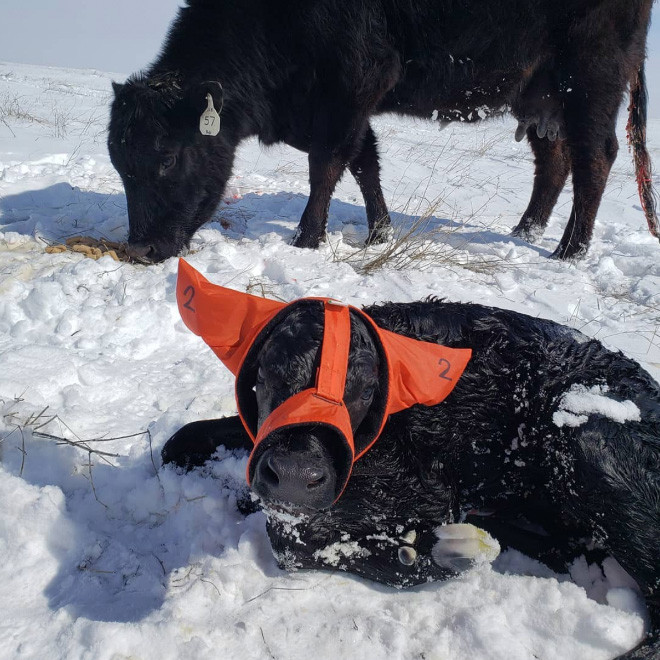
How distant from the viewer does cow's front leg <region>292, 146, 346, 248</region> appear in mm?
4762

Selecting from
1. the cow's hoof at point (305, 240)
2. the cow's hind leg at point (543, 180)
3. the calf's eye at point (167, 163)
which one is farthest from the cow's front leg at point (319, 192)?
the cow's hind leg at point (543, 180)

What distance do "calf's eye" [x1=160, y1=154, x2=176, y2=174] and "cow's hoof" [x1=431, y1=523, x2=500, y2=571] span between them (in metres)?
3.59

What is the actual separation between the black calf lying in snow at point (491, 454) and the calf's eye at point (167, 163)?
281cm

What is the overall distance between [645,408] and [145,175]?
150 inches

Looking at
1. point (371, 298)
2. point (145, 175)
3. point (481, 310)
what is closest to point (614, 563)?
point (481, 310)

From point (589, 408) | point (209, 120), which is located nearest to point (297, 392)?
point (589, 408)

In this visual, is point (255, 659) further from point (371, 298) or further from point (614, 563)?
point (371, 298)

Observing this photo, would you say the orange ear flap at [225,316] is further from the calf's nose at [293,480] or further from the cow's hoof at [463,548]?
the cow's hoof at [463,548]

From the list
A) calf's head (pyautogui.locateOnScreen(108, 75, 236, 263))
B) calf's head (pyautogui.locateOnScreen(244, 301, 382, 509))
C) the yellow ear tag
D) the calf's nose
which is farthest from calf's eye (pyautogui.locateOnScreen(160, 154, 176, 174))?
the calf's nose

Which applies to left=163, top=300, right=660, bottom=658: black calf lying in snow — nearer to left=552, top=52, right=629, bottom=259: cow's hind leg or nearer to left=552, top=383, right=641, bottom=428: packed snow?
left=552, top=383, right=641, bottom=428: packed snow

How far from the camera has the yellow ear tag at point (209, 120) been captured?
4312 millimetres

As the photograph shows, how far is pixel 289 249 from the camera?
4.52 m

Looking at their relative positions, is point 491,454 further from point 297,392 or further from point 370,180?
point 370,180

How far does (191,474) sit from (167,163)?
2980 mm
